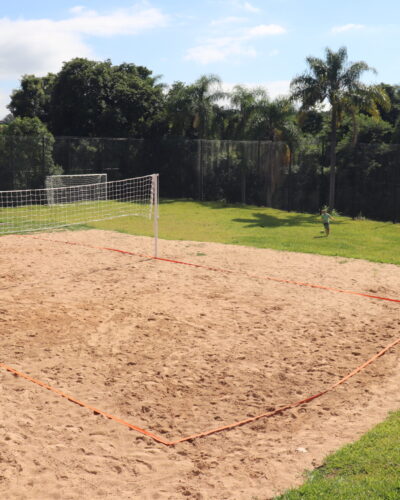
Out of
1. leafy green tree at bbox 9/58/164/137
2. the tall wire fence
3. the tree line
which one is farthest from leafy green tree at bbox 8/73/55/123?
the tall wire fence

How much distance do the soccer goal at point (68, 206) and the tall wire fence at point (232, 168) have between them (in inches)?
38.5

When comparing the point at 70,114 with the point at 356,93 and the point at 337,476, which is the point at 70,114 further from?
the point at 337,476

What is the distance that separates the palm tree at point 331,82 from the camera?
21250 mm

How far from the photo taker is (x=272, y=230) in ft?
61.6

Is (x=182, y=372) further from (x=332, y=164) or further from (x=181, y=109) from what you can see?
(x=181, y=109)

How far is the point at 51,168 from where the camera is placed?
25.8 metres

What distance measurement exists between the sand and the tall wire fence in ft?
36.1

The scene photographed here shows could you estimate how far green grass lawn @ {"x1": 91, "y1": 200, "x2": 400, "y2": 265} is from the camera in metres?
15.5

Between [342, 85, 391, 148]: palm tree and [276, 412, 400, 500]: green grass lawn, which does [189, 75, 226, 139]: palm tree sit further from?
[276, 412, 400, 500]: green grass lawn

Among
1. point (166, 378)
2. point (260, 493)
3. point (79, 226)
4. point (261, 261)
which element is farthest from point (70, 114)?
point (260, 493)

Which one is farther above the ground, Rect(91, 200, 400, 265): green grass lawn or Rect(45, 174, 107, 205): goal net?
Rect(45, 174, 107, 205): goal net

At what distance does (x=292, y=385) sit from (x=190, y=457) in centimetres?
203

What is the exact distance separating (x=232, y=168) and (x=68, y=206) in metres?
7.88

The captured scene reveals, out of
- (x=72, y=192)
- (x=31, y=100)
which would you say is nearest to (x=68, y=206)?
(x=72, y=192)
